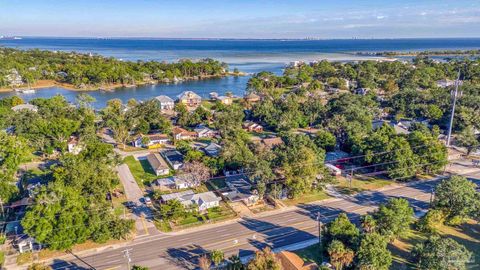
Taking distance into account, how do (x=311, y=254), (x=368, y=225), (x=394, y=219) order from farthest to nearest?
(x=311, y=254) < (x=394, y=219) < (x=368, y=225)

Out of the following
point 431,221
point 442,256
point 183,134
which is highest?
point 183,134

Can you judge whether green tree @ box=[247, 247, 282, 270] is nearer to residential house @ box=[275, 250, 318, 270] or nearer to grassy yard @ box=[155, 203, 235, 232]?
residential house @ box=[275, 250, 318, 270]

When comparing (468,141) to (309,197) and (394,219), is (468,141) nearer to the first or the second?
(309,197)

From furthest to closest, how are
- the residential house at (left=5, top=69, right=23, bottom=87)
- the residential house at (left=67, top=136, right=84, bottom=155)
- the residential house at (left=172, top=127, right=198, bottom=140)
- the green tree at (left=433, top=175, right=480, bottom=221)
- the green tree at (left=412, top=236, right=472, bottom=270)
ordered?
the residential house at (left=5, top=69, right=23, bottom=87) < the residential house at (left=172, top=127, right=198, bottom=140) < the residential house at (left=67, top=136, right=84, bottom=155) < the green tree at (left=433, top=175, right=480, bottom=221) < the green tree at (left=412, top=236, right=472, bottom=270)

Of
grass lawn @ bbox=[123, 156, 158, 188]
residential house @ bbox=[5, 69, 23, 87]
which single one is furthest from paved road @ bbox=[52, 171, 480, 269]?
residential house @ bbox=[5, 69, 23, 87]

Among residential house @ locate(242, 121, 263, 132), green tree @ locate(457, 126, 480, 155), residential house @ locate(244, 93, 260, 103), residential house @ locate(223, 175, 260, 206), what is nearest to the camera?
residential house @ locate(223, 175, 260, 206)

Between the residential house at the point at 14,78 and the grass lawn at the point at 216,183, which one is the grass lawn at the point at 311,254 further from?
the residential house at the point at 14,78

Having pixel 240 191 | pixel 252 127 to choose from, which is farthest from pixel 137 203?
pixel 252 127
